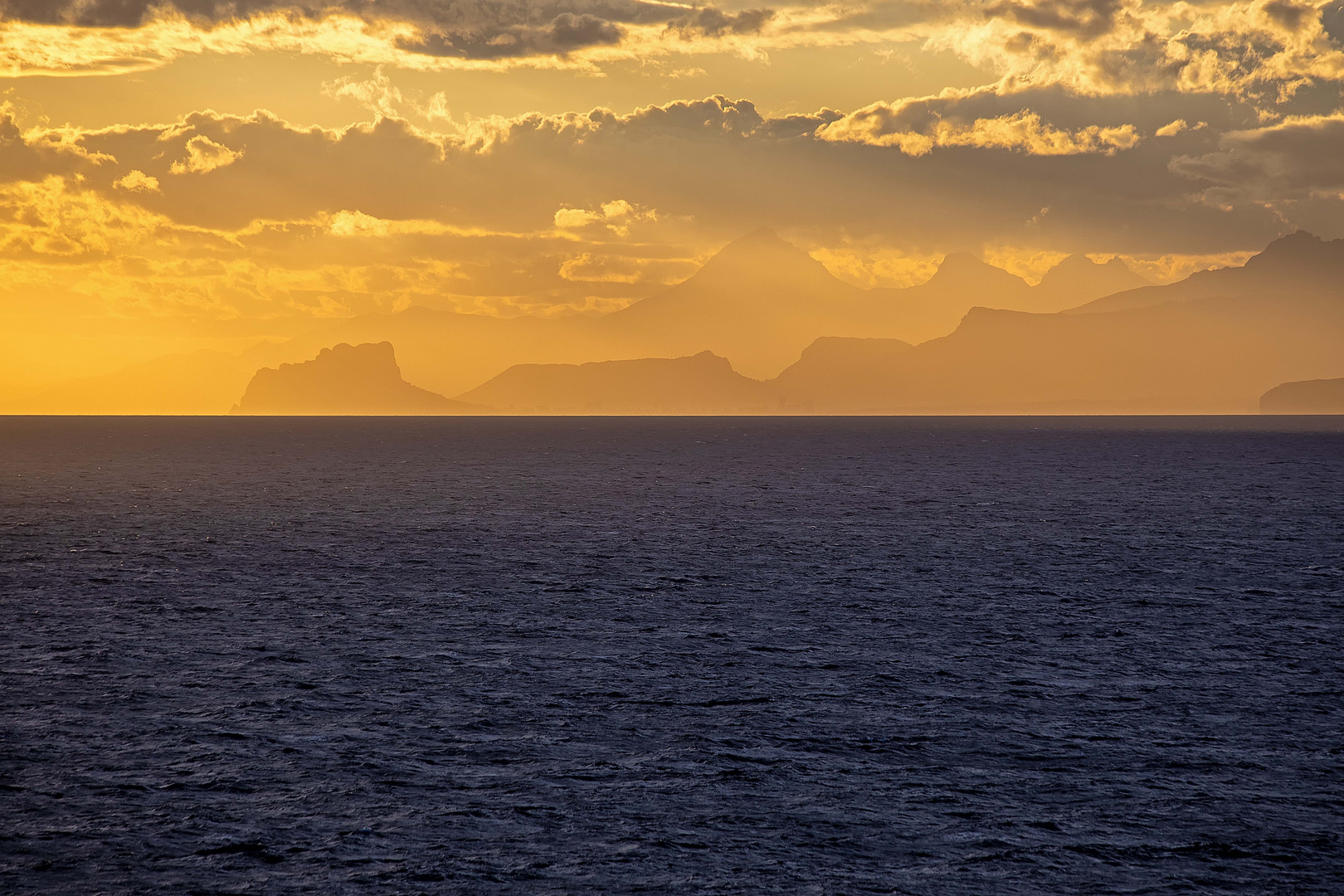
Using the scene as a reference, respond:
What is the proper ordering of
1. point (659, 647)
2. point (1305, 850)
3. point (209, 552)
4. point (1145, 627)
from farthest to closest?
point (209, 552) → point (1145, 627) → point (659, 647) → point (1305, 850)

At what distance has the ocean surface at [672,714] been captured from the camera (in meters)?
17.3

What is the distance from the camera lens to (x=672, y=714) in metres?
25.3

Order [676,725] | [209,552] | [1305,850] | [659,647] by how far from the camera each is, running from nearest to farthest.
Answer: [1305,850] < [676,725] < [659,647] < [209,552]

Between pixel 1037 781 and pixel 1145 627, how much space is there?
17.7 m

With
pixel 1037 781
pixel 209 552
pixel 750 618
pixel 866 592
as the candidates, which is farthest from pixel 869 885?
pixel 209 552

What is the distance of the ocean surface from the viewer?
17.3m

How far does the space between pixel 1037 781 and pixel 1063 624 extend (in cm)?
1711

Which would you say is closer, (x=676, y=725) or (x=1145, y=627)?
(x=676, y=725)

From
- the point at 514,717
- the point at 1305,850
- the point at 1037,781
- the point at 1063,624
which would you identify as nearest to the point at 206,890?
the point at 514,717

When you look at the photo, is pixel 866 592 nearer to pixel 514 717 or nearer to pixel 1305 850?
pixel 514 717

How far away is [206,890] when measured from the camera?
16188 mm

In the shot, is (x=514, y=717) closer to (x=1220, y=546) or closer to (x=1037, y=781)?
(x=1037, y=781)

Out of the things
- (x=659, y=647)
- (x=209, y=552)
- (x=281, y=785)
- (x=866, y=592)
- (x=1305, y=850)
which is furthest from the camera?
(x=209, y=552)

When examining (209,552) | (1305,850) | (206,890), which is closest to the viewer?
(206,890)
